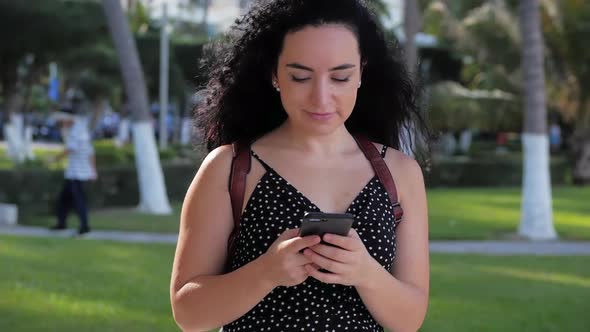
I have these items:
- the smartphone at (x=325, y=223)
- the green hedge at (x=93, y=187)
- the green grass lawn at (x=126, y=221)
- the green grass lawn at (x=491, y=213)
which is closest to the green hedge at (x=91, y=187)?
the green hedge at (x=93, y=187)

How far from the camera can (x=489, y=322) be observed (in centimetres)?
820

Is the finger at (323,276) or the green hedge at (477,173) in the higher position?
the finger at (323,276)

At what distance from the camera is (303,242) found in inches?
101

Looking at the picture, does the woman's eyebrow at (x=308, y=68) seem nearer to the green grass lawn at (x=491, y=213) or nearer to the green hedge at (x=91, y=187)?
the green grass lawn at (x=491, y=213)

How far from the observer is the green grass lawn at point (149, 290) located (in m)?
7.89

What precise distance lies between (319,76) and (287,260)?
0.48 metres

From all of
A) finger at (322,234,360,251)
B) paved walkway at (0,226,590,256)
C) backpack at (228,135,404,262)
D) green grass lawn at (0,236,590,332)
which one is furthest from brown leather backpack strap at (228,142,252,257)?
paved walkway at (0,226,590,256)

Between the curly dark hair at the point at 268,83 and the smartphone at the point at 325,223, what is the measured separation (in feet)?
1.79

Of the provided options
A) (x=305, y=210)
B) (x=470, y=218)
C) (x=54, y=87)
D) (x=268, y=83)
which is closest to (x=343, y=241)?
(x=305, y=210)

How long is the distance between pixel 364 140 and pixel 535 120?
1317 centimetres

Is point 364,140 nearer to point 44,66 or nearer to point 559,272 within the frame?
point 559,272

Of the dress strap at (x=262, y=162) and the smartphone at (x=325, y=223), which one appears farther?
the dress strap at (x=262, y=162)

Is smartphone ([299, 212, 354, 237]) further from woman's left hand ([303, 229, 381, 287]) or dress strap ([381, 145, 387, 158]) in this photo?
dress strap ([381, 145, 387, 158])

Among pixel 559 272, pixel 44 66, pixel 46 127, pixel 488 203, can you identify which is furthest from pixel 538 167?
pixel 46 127
